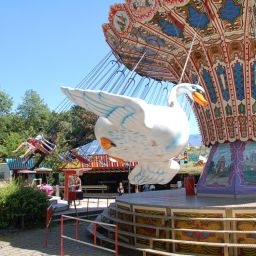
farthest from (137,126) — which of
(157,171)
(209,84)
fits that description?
(209,84)

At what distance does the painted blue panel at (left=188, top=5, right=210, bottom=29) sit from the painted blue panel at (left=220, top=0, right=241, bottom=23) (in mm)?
507

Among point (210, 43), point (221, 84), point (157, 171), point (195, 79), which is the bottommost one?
point (157, 171)

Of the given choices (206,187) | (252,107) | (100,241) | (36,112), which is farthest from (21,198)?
(36,112)

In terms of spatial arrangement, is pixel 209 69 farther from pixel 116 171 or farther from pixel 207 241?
pixel 116 171

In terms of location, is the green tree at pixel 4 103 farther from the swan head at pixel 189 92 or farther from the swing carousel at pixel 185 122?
the swan head at pixel 189 92

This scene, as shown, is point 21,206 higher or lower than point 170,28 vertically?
lower

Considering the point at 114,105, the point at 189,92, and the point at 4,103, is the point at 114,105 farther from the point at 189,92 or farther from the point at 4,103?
the point at 4,103

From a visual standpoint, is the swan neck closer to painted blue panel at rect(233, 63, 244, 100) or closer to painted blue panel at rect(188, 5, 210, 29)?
painted blue panel at rect(188, 5, 210, 29)

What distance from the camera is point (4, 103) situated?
5616cm

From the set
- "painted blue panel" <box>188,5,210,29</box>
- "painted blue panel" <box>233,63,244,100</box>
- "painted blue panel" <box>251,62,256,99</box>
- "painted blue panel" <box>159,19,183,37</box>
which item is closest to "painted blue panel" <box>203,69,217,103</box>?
"painted blue panel" <box>233,63,244,100</box>

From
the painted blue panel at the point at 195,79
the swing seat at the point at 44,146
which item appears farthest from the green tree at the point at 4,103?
the painted blue panel at the point at 195,79

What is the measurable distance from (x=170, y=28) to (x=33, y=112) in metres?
45.9

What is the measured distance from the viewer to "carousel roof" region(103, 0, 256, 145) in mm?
11109

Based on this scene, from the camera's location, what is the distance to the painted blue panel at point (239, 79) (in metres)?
12.1
